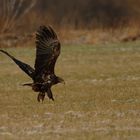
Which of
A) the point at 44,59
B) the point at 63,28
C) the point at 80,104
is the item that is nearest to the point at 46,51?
the point at 44,59

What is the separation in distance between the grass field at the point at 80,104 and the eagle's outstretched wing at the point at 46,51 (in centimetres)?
67

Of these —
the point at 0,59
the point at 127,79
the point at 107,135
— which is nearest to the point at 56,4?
the point at 0,59

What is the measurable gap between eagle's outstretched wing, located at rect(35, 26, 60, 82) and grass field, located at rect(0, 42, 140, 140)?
671 mm

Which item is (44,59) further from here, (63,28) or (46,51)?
(63,28)

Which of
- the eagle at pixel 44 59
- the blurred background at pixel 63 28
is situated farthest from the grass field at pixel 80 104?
the blurred background at pixel 63 28

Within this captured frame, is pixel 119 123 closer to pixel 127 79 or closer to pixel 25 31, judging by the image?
pixel 127 79

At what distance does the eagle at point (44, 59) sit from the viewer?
11523mm

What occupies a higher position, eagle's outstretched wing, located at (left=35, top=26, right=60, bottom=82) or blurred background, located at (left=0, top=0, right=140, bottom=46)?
blurred background, located at (left=0, top=0, right=140, bottom=46)

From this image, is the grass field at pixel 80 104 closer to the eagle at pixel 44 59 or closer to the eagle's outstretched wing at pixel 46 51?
the eagle at pixel 44 59

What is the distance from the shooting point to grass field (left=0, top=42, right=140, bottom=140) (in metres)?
10.3

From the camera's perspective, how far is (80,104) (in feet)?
43.0

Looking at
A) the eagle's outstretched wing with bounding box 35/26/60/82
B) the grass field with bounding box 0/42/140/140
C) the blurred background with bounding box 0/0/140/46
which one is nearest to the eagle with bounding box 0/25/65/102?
the eagle's outstretched wing with bounding box 35/26/60/82

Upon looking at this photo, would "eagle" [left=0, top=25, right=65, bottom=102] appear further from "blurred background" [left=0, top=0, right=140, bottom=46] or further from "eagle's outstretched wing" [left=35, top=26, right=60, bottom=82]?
"blurred background" [left=0, top=0, right=140, bottom=46]

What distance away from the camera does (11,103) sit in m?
13.7
